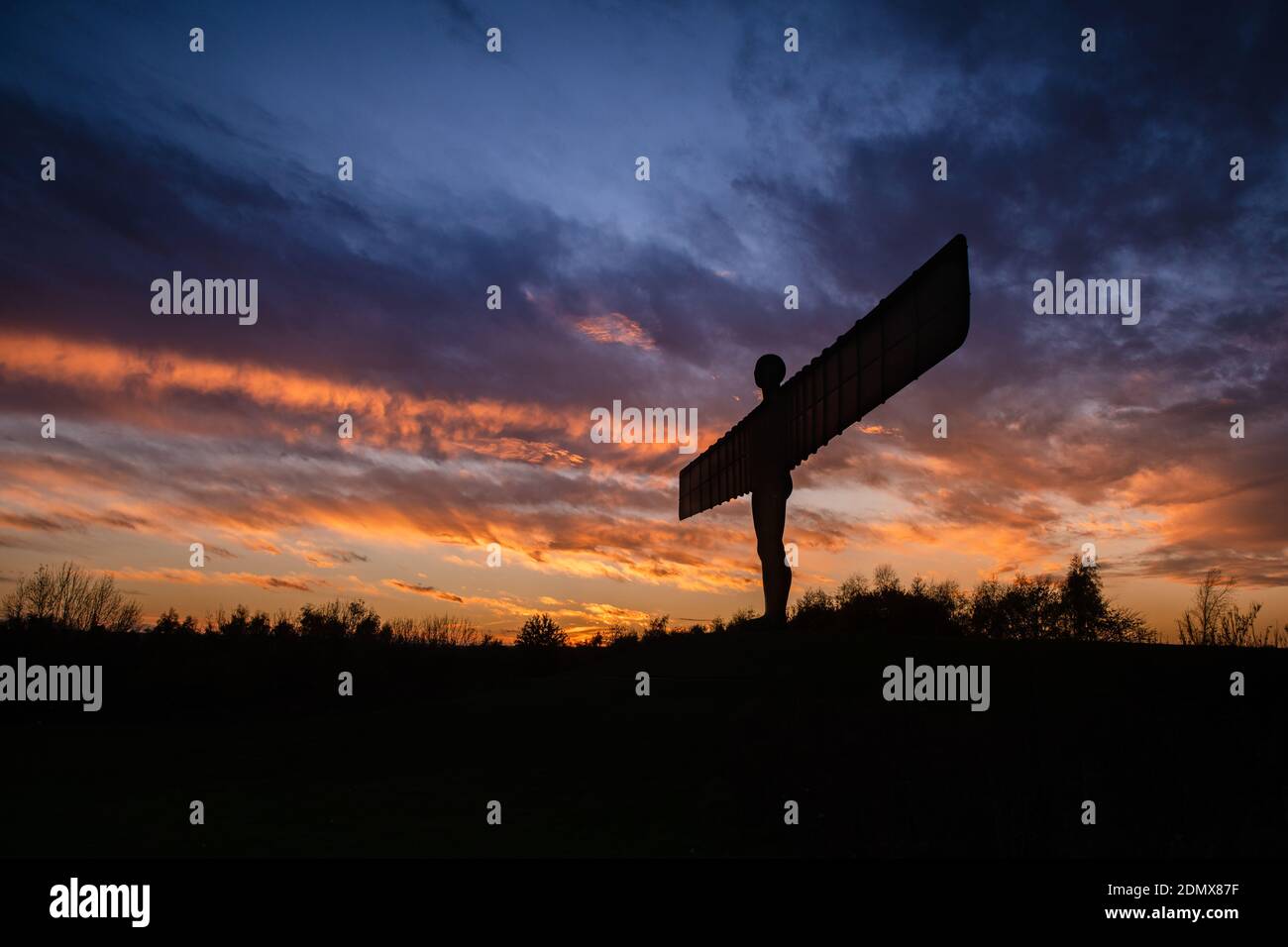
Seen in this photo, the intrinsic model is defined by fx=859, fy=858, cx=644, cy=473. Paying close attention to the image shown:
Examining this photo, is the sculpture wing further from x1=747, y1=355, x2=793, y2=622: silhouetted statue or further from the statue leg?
the statue leg

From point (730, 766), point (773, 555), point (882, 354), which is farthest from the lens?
point (773, 555)

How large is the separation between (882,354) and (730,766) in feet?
25.2

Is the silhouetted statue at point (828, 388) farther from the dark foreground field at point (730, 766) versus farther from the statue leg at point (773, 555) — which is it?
the dark foreground field at point (730, 766)

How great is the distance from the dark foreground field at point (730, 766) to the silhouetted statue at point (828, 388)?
8.79 ft

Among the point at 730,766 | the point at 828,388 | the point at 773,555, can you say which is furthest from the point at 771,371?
the point at 730,766

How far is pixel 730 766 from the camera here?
436 inches

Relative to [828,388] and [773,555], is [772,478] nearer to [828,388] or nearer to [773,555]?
[773,555]

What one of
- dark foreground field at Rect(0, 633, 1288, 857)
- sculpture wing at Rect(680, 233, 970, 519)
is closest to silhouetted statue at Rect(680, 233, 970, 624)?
sculpture wing at Rect(680, 233, 970, 519)

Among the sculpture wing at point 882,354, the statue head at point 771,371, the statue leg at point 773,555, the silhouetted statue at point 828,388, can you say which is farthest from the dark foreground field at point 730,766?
the statue head at point 771,371

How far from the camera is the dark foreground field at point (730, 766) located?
28.6ft

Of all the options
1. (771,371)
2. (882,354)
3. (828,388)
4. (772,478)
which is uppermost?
(771,371)

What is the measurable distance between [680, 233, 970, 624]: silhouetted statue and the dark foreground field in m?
2.68

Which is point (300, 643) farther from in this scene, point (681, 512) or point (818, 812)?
point (818, 812)

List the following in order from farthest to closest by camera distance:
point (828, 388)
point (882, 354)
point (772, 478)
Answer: point (772, 478), point (828, 388), point (882, 354)
